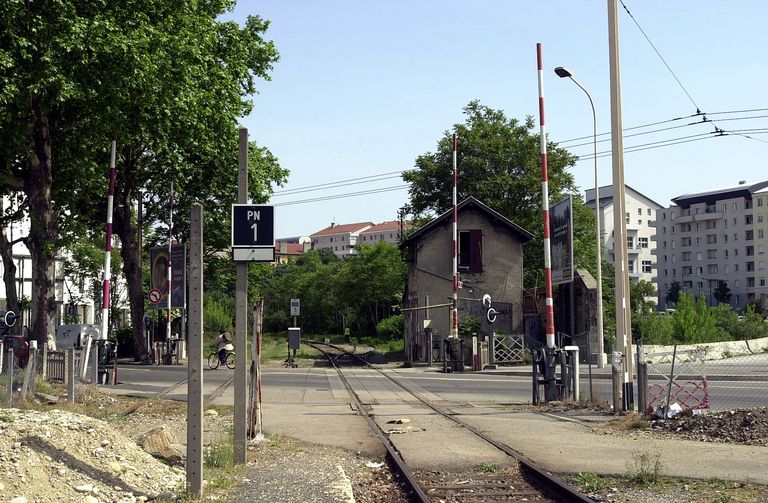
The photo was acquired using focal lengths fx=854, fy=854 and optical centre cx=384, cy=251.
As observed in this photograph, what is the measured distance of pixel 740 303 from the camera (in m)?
108

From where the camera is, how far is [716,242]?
11194 centimetres

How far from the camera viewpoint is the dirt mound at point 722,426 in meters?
11.6

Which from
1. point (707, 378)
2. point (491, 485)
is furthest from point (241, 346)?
point (707, 378)

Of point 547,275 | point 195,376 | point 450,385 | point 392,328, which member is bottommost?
point 450,385

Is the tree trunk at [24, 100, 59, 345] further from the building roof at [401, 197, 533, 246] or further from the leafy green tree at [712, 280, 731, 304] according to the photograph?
the leafy green tree at [712, 280, 731, 304]

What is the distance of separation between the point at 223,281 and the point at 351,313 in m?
37.9

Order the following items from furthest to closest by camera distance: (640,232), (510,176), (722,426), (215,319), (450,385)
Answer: (640,232) → (215,319) → (510,176) → (450,385) → (722,426)

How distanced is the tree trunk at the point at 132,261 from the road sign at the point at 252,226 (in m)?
26.4

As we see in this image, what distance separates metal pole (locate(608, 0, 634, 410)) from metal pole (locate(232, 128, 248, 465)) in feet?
25.2

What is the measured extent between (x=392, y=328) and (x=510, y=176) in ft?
62.1

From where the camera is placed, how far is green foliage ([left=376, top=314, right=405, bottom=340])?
66062 mm

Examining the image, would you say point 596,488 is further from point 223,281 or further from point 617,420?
point 223,281

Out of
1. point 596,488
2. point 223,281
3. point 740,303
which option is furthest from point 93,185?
point 740,303

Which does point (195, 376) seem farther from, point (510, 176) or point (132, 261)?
point (510, 176)
